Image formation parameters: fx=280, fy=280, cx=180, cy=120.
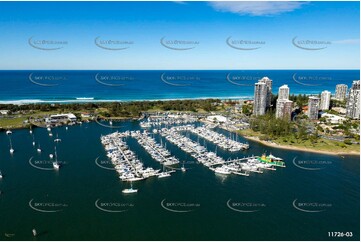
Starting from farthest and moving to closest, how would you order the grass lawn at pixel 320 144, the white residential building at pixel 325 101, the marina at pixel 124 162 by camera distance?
1. the white residential building at pixel 325 101
2. the grass lawn at pixel 320 144
3. the marina at pixel 124 162

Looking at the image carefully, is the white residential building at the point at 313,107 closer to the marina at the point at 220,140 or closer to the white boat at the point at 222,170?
the marina at the point at 220,140

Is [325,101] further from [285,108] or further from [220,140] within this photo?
[220,140]

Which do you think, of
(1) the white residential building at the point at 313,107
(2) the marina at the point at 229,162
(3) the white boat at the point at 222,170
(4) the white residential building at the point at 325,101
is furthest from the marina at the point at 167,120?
(4) the white residential building at the point at 325,101

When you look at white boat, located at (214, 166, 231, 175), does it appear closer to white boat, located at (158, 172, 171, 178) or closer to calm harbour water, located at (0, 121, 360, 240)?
calm harbour water, located at (0, 121, 360, 240)

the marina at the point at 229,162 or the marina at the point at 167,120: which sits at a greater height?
the marina at the point at 167,120

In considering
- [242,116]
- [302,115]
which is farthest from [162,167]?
[302,115]

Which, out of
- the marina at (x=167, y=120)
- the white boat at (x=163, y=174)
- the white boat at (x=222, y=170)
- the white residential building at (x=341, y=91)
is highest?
the white residential building at (x=341, y=91)

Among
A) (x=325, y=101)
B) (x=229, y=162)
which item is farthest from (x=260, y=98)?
(x=229, y=162)

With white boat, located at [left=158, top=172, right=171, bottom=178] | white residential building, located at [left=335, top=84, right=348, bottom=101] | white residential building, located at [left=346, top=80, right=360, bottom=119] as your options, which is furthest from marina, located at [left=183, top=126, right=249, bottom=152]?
white residential building, located at [left=335, top=84, right=348, bottom=101]
